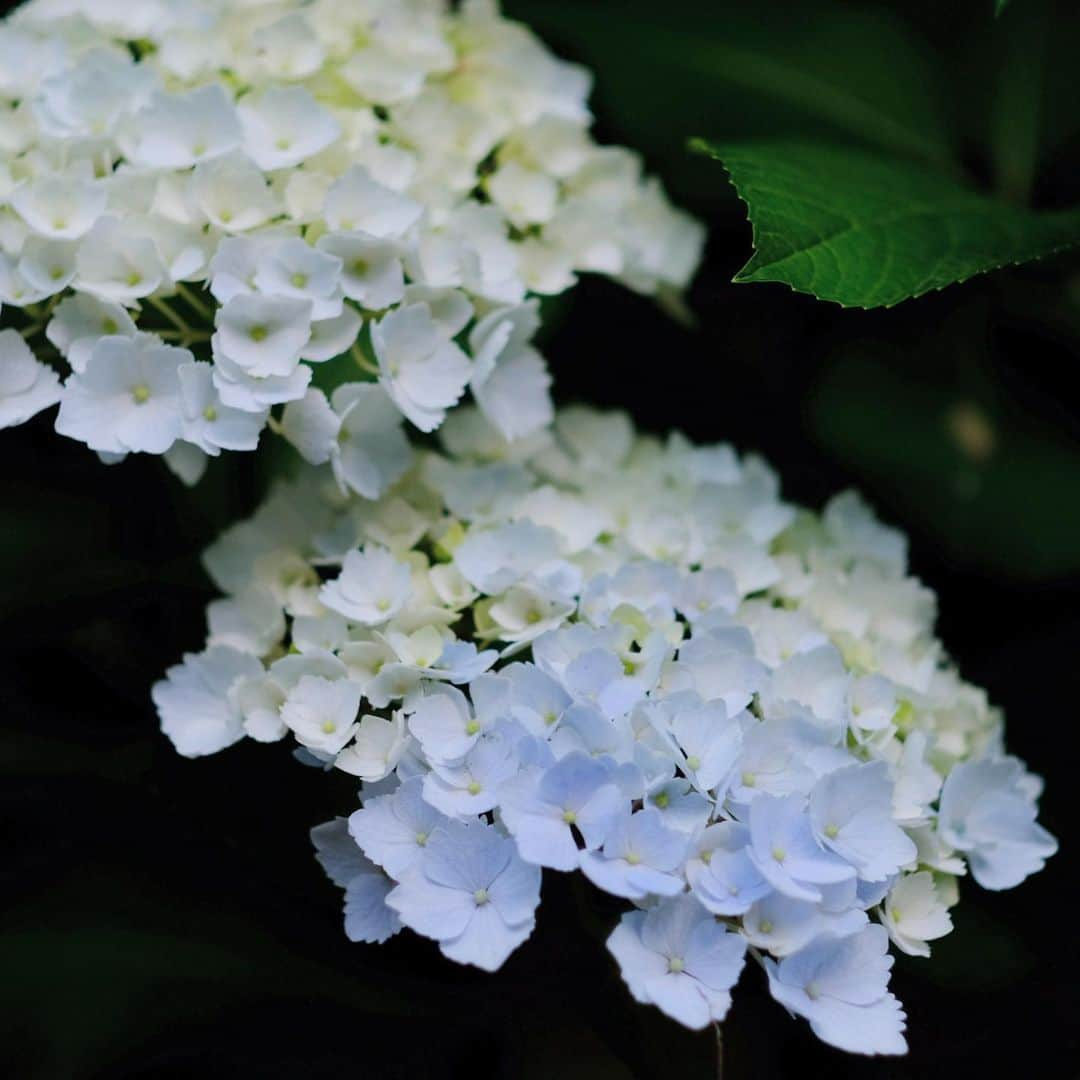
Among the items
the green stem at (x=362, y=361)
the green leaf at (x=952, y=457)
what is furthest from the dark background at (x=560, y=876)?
the green stem at (x=362, y=361)

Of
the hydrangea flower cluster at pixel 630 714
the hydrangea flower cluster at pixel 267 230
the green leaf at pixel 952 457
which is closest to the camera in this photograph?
the hydrangea flower cluster at pixel 630 714

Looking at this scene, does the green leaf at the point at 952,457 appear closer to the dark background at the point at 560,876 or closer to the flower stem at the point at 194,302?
the dark background at the point at 560,876

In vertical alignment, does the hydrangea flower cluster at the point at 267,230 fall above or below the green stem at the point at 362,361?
above

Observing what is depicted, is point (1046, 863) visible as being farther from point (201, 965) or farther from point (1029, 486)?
point (201, 965)

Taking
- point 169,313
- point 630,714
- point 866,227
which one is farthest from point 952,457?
point 169,313

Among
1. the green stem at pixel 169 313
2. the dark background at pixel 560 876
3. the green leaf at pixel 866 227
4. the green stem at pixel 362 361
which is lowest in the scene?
the dark background at pixel 560 876

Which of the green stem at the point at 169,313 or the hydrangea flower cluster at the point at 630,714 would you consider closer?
the hydrangea flower cluster at the point at 630,714

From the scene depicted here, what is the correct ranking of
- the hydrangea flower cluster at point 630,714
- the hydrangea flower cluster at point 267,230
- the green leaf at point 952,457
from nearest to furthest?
the hydrangea flower cluster at point 630,714
the hydrangea flower cluster at point 267,230
the green leaf at point 952,457
